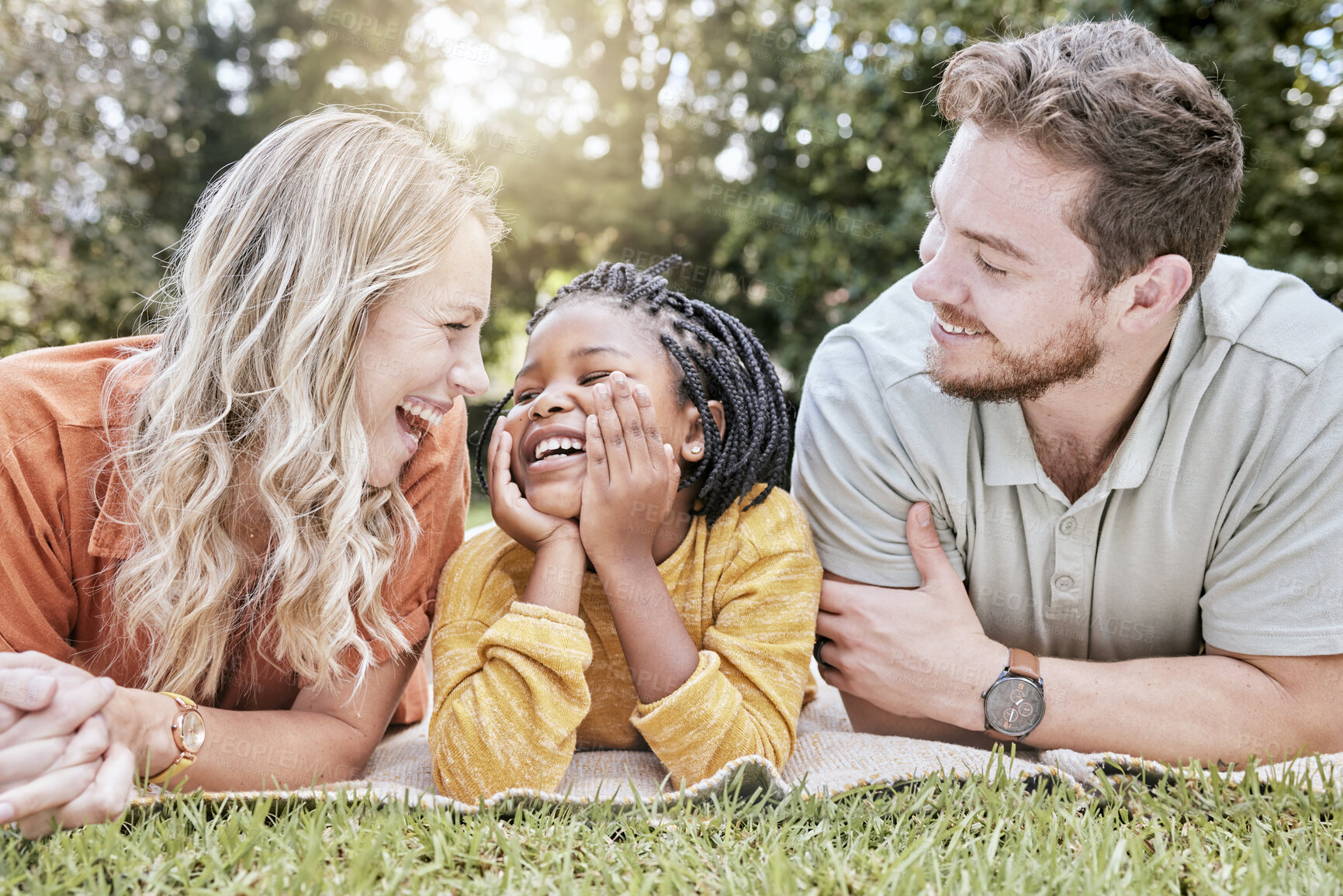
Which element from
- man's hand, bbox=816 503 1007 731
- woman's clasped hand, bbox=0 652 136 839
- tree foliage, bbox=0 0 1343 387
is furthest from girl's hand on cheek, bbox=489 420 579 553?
tree foliage, bbox=0 0 1343 387

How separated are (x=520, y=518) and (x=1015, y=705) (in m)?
1.33

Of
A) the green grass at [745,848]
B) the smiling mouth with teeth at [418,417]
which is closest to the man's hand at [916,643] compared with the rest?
the green grass at [745,848]

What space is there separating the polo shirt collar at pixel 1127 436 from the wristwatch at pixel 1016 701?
0.49 m

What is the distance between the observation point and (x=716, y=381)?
2836 mm

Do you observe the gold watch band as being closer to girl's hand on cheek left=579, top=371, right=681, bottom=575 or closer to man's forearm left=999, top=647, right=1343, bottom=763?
girl's hand on cheek left=579, top=371, right=681, bottom=575

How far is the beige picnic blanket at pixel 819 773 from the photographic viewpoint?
2.19 m

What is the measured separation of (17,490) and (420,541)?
2.99 ft

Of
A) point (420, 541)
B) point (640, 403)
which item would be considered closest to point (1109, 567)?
point (640, 403)

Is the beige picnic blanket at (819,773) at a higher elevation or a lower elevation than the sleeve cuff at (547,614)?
lower

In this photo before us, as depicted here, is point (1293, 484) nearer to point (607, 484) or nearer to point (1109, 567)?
point (1109, 567)

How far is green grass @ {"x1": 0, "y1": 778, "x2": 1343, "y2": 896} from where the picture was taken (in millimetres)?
1755

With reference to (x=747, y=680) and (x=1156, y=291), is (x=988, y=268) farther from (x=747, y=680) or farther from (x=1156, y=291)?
(x=747, y=680)
